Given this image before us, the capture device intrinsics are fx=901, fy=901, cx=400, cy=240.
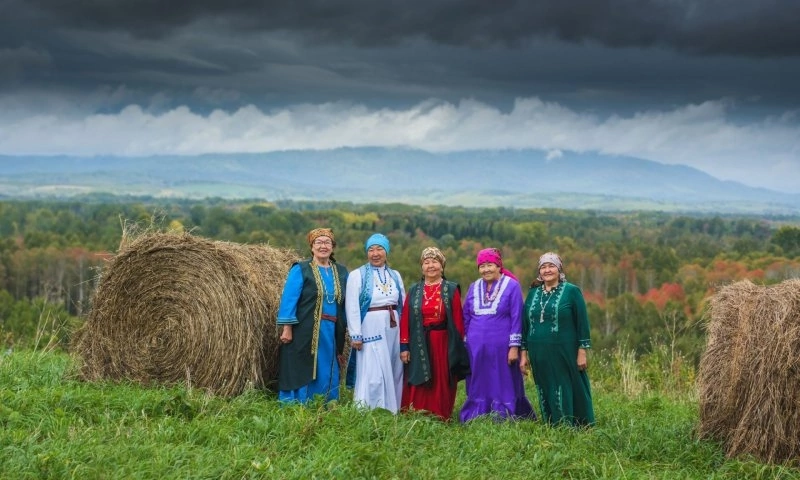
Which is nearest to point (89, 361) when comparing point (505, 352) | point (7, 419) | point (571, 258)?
point (7, 419)

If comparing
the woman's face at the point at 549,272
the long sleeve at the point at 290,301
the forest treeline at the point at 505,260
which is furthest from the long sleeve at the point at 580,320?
the forest treeline at the point at 505,260

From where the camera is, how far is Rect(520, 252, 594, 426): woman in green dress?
322 inches

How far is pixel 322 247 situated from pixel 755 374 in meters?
3.95

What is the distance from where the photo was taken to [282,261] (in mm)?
9773

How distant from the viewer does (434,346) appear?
336 inches

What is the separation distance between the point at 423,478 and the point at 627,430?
2.66m

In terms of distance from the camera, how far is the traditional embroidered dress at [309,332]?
8.46m

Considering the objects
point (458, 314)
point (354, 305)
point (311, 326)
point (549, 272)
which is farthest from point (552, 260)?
point (311, 326)

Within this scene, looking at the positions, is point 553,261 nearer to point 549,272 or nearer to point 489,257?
point 549,272

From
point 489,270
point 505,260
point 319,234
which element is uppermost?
point 319,234

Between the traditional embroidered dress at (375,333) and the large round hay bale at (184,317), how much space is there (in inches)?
39.1

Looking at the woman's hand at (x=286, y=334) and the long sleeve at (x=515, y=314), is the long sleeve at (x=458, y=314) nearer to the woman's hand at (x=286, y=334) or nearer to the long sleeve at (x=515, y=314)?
the long sleeve at (x=515, y=314)

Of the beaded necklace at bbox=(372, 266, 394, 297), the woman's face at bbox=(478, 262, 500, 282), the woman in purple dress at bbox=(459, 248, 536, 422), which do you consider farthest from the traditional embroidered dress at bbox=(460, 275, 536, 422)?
the beaded necklace at bbox=(372, 266, 394, 297)

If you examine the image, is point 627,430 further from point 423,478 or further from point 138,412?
point 138,412
